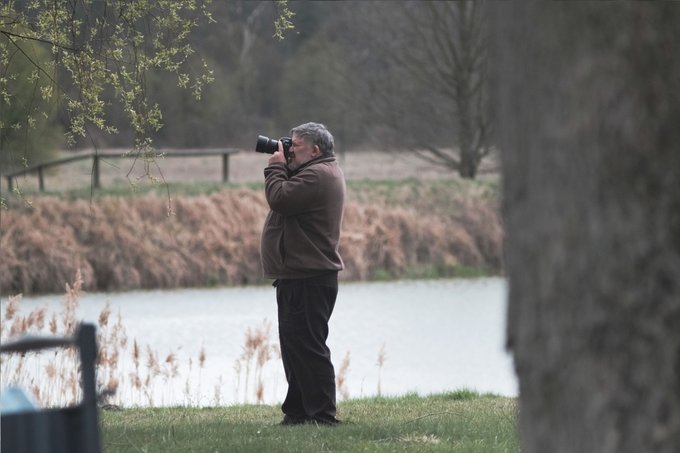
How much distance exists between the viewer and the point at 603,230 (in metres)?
2.83

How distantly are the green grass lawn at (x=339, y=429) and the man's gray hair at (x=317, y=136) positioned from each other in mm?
1692

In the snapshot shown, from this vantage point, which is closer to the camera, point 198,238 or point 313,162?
point 313,162

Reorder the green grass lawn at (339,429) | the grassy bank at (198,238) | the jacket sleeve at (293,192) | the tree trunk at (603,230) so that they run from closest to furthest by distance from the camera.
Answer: the tree trunk at (603,230) → the green grass lawn at (339,429) → the jacket sleeve at (293,192) → the grassy bank at (198,238)

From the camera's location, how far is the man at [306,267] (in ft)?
22.2

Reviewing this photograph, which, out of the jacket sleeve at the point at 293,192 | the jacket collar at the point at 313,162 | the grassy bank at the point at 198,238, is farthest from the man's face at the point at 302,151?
the grassy bank at the point at 198,238

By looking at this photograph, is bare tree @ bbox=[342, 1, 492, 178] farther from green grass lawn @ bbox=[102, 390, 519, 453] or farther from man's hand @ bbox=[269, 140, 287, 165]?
man's hand @ bbox=[269, 140, 287, 165]

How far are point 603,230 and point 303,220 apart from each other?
Answer: 13.5 ft

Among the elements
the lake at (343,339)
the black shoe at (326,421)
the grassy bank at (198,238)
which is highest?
the grassy bank at (198,238)

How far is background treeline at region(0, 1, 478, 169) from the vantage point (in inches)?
1065

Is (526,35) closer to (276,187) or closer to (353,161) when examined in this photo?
(276,187)

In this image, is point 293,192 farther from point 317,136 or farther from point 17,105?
point 17,105

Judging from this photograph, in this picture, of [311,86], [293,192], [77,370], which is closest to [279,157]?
[293,192]

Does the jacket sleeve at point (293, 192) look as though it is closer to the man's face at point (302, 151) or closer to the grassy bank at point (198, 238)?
the man's face at point (302, 151)

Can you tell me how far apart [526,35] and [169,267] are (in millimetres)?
15966
